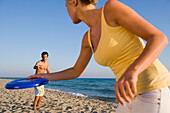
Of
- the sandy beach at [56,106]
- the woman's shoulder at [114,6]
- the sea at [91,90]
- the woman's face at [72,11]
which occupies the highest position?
the woman's face at [72,11]

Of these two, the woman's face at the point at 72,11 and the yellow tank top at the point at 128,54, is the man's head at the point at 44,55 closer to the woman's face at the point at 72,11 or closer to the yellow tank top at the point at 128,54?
the woman's face at the point at 72,11

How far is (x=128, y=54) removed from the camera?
1245 millimetres

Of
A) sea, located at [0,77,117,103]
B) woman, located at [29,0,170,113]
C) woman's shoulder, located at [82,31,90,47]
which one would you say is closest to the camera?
woman, located at [29,0,170,113]

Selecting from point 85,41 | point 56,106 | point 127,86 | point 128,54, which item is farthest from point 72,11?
point 56,106

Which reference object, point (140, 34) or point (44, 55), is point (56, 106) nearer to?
point (44, 55)

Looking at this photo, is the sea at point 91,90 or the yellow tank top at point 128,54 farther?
the sea at point 91,90

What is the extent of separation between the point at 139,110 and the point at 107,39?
58cm

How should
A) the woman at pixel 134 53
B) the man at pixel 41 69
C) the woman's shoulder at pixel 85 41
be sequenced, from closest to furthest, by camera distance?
the woman at pixel 134 53 → the woman's shoulder at pixel 85 41 → the man at pixel 41 69

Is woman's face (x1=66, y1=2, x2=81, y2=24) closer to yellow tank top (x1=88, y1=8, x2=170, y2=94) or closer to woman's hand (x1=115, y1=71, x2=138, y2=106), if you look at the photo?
yellow tank top (x1=88, y1=8, x2=170, y2=94)

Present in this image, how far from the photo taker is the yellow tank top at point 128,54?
46.3 inches

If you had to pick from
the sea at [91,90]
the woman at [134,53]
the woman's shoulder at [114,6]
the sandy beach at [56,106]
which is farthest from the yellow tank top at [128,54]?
the sea at [91,90]

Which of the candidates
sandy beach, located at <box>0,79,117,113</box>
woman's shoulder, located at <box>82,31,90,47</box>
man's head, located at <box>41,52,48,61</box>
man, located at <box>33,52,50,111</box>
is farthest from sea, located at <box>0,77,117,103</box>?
woman's shoulder, located at <box>82,31,90,47</box>

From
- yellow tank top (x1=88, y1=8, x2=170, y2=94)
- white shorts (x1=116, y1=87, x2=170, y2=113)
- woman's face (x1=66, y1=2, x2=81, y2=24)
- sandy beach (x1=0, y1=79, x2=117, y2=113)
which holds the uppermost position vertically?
woman's face (x1=66, y1=2, x2=81, y2=24)

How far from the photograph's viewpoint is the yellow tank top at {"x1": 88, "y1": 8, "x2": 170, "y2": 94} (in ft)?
3.86
